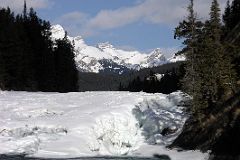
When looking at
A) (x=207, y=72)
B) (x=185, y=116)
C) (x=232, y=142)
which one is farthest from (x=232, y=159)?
(x=185, y=116)

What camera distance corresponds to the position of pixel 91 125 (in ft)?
153

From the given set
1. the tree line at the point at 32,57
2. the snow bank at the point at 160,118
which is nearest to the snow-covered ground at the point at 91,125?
the snow bank at the point at 160,118

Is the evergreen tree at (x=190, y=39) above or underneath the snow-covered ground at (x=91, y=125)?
above

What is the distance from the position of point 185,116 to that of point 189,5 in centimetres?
1427

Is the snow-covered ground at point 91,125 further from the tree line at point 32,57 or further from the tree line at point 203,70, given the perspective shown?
the tree line at point 32,57

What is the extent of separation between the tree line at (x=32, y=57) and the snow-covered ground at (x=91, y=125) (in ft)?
72.3

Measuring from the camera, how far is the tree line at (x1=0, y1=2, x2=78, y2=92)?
84.2 m

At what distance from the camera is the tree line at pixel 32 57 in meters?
84.2

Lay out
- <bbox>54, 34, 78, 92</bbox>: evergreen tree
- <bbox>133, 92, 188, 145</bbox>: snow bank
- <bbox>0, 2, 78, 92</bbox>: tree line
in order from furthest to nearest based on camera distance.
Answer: <bbox>54, 34, 78, 92</bbox>: evergreen tree
<bbox>0, 2, 78, 92</bbox>: tree line
<bbox>133, 92, 188, 145</bbox>: snow bank

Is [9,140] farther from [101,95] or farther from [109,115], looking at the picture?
[101,95]

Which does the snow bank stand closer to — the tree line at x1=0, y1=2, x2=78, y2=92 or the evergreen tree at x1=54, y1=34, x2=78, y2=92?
the tree line at x1=0, y1=2, x2=78, y2=92

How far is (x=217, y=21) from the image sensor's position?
158ft

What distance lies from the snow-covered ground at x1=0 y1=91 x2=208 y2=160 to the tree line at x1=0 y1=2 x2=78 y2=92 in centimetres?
2202

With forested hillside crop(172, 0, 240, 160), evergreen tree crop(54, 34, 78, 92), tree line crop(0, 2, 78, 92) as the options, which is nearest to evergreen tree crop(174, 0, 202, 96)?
forested hillside crop(172, 0, 240, 160)
